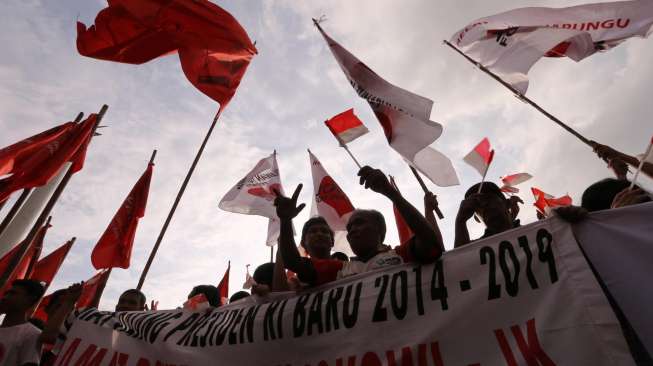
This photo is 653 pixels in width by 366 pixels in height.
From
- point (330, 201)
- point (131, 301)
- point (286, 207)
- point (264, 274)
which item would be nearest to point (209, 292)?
point (131, 301)

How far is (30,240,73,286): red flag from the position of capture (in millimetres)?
7664

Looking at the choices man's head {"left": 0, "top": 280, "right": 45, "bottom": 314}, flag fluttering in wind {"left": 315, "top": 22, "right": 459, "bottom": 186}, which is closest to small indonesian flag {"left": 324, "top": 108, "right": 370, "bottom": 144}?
flag fluttering in wind {"left": 315, "top": 22, "right": 459, "bottom": 186}

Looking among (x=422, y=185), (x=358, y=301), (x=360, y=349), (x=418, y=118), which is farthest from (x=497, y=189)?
(x=360, y=349)

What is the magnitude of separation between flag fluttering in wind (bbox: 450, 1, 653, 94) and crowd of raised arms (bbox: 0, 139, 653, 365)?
956 millimetres

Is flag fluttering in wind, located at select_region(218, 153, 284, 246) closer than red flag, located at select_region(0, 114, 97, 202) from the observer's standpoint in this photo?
No

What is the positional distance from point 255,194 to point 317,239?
8.33 feet

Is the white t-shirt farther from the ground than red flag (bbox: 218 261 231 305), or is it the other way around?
red flag (bbox: 218 261 231 305)

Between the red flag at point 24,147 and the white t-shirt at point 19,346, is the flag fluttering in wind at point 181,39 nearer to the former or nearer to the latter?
the red flag at point 24,147

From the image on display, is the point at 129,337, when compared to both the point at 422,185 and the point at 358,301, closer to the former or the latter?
the point at 358,301

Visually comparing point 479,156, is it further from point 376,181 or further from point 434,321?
point 434,321

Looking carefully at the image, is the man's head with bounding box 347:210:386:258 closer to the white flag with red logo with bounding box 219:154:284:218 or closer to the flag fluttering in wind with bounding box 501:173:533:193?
the white flag with red logo with bounding box 219:154:284:218

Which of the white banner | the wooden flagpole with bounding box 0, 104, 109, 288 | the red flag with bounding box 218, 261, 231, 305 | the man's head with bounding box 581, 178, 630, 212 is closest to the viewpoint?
the white banner

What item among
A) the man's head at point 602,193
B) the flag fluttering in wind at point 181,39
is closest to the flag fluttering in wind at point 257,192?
the flag fluttering in wind at point 181,39

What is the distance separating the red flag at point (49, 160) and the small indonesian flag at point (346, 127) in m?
3.69
